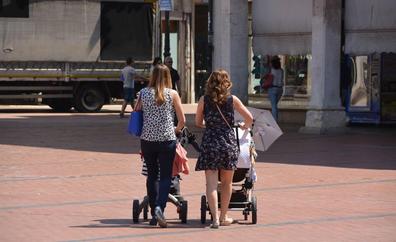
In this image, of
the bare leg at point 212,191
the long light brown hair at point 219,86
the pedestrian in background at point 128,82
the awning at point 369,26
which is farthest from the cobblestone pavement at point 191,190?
the pedestrian in background at point 128,82

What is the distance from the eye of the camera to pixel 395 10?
24391 mm

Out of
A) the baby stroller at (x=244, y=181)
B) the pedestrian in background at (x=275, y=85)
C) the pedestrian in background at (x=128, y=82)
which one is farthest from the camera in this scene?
the pedestrian in background at (x=128, y=82)

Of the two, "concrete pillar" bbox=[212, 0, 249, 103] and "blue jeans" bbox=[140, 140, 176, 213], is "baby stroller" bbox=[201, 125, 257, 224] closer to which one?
"blue jeans" bbox=[140, 140, 176, 213]

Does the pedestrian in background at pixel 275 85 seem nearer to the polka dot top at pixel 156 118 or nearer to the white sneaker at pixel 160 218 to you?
the polka dot top at pixel 156 118

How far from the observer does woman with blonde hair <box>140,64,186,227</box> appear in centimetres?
1162

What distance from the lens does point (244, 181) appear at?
1216cm

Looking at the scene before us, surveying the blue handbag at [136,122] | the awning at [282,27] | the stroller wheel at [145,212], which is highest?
the awning at [282,27]

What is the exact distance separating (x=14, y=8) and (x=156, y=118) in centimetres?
2337

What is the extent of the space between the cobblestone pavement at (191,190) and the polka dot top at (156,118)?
37.7 inches

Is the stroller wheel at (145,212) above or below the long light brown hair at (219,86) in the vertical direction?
below

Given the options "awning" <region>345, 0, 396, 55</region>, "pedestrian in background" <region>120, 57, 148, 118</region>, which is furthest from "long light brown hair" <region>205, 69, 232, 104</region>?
"pedestrian in background" <region>120, 57, 148, 118</region>

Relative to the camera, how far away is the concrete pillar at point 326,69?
2469cm

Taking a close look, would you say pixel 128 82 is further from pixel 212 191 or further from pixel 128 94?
pixel 212 191

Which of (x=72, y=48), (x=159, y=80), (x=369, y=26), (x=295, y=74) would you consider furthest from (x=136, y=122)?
(x=72, y=48)
